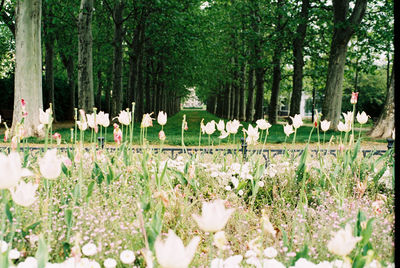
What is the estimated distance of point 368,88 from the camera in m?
39.3

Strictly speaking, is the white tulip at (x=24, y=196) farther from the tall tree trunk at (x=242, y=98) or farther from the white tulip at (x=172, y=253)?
the tall tree trunk at (x=242, y=98)

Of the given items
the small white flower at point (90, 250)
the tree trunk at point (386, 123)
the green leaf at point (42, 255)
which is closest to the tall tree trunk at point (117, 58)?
the tree trunk at point (386, 123)

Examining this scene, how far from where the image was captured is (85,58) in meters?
14.1

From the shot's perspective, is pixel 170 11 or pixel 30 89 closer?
pixel 30 89

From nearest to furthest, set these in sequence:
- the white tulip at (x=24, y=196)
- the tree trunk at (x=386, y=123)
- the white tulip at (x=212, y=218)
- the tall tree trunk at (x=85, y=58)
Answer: the white tulip at (x=212, y=218) → the white tulip at (x=24, y=196) → the tree trunk at (x=386, y=123) → the tall tree trunk at (x=85, y=58)

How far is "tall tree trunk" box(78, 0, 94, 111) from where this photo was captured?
1385 centimetres

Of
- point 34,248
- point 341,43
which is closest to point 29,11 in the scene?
point 34,248

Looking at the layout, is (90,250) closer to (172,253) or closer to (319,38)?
(172,253)

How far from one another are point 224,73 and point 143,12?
11.4 m

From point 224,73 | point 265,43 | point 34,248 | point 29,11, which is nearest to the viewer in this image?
point 34,248

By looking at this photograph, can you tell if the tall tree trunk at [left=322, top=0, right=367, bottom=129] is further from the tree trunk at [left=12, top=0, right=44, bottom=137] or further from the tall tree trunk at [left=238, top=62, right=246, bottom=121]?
the tree trunk at [left=12, top=0, right=44, bottom=137]

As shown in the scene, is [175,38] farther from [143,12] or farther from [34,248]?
[34,248]

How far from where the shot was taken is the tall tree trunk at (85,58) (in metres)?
13.9

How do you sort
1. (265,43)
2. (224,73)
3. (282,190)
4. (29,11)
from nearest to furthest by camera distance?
(282,190) < (29,11) < (265,43) < (224,73)
